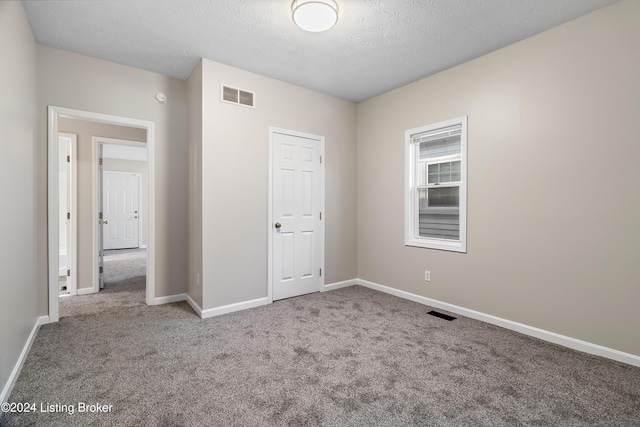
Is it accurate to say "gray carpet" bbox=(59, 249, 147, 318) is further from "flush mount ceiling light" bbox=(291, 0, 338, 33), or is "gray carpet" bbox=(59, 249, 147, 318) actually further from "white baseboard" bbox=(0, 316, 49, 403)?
"flush mount ceiling light" bbox=(291, 0, 338, 33)

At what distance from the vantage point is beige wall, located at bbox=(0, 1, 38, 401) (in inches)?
73.7

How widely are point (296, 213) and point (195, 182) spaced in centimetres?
128

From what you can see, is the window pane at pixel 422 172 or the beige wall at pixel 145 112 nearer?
the beige wall at pixel 145 112

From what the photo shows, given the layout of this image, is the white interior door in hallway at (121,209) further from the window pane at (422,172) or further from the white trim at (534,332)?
the window pane at (422,172)

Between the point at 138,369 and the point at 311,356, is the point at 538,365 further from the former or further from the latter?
the point at 138,369

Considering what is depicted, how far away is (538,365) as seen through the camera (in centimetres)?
227

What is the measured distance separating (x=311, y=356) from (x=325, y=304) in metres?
1.28

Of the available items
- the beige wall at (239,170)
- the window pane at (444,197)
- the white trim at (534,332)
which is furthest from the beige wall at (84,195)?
the window pane at (444,197)

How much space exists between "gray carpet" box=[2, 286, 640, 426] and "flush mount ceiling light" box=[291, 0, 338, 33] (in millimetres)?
2611

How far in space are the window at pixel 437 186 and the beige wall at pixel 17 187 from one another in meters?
3.69

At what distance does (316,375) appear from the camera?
2133 mm

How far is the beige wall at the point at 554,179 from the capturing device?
2303mm

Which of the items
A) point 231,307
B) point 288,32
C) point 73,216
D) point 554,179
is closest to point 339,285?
point 231,307

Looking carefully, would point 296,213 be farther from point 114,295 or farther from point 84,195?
point 84,195
